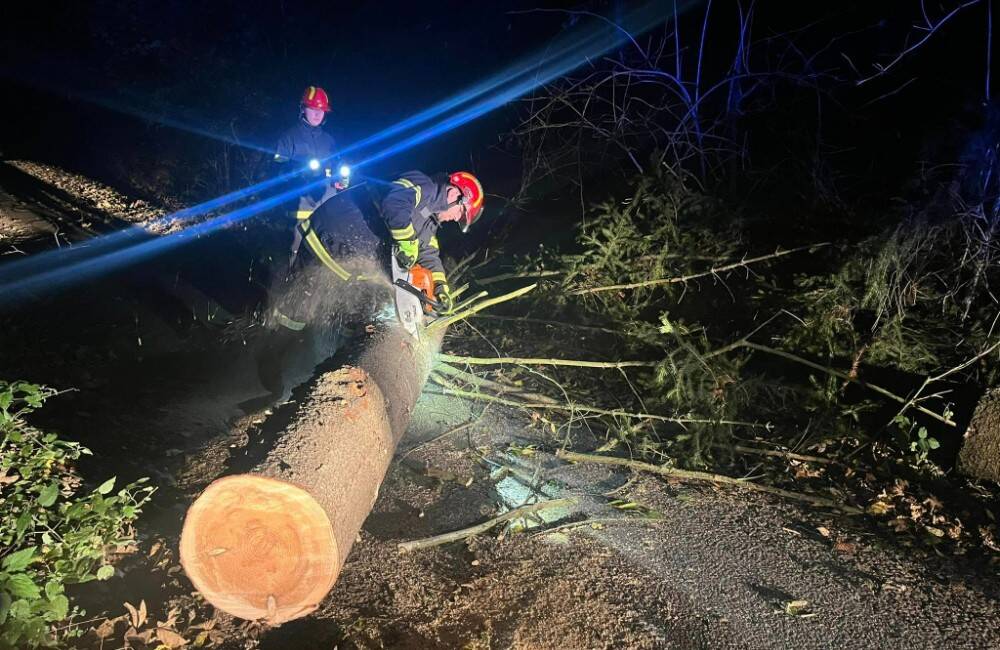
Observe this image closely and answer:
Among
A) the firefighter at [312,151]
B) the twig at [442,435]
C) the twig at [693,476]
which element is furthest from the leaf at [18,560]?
the firefighter at [312,151]

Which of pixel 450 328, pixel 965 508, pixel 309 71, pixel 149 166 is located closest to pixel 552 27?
pixel 309 71

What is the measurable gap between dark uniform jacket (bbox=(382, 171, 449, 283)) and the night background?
0.27 feet

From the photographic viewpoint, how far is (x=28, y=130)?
8.18 m

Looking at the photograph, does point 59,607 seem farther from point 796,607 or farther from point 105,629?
point 796,607

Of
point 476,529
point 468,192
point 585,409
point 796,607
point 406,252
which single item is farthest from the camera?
point 585,409

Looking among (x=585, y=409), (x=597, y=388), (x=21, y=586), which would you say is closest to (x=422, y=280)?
(x=585, y=409)

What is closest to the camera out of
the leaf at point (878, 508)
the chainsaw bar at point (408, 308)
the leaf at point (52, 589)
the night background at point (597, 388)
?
the leaf at point (52, 589)

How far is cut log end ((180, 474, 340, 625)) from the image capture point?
205 cm

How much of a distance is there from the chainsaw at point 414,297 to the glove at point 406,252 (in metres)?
0.03

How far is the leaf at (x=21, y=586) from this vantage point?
1788 millimetres

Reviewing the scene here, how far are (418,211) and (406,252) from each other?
11.6 inches

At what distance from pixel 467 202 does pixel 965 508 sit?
356cm

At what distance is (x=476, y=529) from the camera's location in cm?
290

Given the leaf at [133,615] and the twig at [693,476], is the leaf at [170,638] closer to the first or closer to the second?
the leaf at [133,615]
